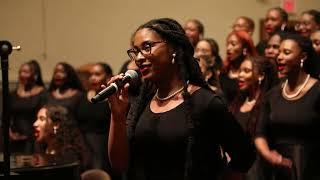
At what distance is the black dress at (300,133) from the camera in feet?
12.8

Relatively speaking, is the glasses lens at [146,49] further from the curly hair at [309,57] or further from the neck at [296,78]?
the curly hair at [309,57]

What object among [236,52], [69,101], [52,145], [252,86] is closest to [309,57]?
[252,86]

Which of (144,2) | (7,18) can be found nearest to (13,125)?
(7,18)

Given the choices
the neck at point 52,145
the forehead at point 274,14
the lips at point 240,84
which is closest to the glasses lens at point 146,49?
the neck at point 52,145

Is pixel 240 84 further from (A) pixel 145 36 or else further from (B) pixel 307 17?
(A) pixel 145 36

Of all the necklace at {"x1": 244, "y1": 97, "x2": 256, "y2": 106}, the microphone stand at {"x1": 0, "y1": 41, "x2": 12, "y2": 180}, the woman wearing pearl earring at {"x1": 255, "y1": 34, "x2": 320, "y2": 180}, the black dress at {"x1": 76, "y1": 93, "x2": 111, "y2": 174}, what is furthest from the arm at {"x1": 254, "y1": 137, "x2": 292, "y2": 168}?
the microphone stand at {"x1": 0, "y1": 41, "x2": 12, "y2": 180}

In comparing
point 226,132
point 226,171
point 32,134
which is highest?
point 226,132

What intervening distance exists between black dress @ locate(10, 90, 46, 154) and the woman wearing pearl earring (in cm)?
238

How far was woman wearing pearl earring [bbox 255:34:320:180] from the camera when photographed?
3922 millimetres

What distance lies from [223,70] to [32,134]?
176cm

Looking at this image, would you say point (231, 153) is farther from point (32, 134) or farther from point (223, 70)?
point (32, 134)

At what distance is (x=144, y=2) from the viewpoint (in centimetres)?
743

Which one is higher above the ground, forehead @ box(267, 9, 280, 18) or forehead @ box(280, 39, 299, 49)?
Result: forehead @ box(267, 9, 280, 18)

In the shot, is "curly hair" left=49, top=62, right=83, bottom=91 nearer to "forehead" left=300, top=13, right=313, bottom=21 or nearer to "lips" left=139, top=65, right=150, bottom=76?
"forehead" left=300, top=13, right=313, bottom=21
